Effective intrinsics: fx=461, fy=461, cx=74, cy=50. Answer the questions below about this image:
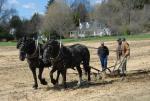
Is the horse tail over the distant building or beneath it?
over

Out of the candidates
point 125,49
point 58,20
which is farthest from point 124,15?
point 125,49

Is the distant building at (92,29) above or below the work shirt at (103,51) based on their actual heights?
below

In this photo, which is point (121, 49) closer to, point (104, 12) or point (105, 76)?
point (105, 76)

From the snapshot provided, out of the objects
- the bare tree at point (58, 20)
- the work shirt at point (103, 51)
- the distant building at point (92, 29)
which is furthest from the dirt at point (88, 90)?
the distant building at point (92, 29)

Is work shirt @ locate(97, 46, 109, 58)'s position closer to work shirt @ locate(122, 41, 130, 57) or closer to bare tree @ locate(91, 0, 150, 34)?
work shirt @ locate(122, 41, 130, 57)

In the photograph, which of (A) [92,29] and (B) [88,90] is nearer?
(B) [88,90]

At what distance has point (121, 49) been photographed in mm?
21547

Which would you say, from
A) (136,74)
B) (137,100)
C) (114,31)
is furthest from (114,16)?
(137,100)

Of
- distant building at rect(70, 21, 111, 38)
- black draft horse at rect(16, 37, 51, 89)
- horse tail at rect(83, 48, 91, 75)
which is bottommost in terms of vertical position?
distant building at rect(70, 21, 111, 38)

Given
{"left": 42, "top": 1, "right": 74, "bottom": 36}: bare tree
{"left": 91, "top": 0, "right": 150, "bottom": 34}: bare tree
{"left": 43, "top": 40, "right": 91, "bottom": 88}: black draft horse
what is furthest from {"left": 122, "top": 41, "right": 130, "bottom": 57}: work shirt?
{"left": 42, "top": 1, "right": 74, "bottom": 36}: bare tree

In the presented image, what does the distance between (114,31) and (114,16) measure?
158 inches

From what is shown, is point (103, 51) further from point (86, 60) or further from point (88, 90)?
point (88, 90)

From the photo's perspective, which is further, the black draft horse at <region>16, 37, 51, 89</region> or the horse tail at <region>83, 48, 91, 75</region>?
the horse tail at <region>83, 48, 91, 75</region>

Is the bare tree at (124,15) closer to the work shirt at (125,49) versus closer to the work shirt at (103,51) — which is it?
the work shirt at (103,51)
